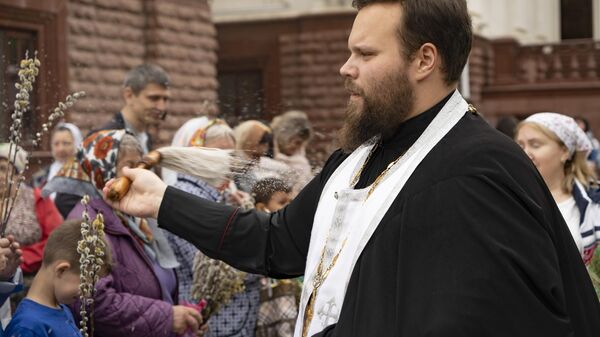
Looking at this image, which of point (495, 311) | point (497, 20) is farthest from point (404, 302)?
point (497, 20)

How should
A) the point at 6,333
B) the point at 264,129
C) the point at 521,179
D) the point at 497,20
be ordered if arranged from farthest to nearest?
the point at 497,20 < the point at 264,129 < the point at 6,333 < the point at 521,179

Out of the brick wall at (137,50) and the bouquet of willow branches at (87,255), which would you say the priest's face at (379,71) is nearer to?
the bouquet of willow branches at (87,255)

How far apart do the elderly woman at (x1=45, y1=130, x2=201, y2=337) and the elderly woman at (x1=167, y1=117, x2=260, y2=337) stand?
13.9 inches

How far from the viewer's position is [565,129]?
6.12 meters

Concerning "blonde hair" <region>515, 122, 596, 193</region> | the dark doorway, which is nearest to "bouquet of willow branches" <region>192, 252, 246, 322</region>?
"blonde hair" <region>515, 122, 596, 193</region>

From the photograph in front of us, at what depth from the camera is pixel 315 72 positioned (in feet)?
77.9

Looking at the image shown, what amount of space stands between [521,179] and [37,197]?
15.3ft

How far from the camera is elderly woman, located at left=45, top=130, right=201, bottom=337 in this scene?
496cm

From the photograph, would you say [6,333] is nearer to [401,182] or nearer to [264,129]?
[401,182]

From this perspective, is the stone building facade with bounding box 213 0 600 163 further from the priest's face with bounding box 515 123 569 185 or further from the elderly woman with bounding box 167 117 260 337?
the priest's face with bounding box 515 123 569 185

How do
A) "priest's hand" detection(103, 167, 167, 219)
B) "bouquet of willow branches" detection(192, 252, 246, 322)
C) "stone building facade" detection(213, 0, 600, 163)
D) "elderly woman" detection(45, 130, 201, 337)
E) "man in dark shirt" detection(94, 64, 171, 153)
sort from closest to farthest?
"priest's hand" detection(103, 167, 167, 219)
"elderly woman" detection(45, 130, 201, 337)
"bouquet of willow branches" detection(192, 252, 246, 322)
"man in dark shirt" detection(94, 64, 171, 153)
"stone building facade" detection(213, 0, 600, 163)

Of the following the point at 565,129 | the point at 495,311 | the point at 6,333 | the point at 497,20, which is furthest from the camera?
the point at 497,20

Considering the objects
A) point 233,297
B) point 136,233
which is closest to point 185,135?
point 233,297

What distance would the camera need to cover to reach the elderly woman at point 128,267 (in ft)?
16.3
